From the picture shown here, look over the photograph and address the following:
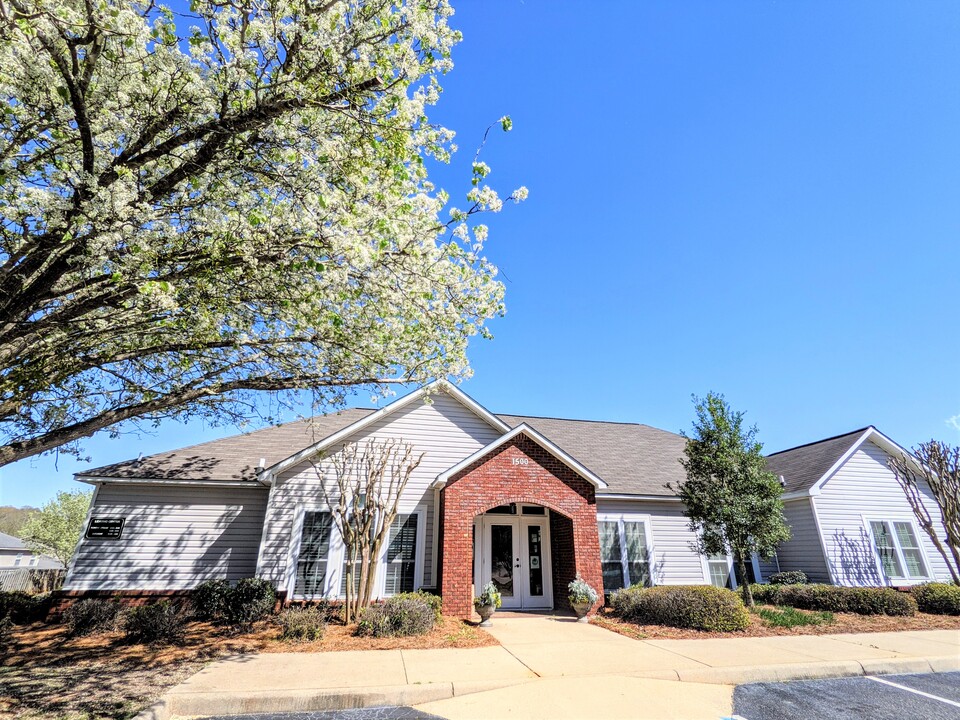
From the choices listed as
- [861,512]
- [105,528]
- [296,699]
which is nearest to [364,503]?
[296,699]

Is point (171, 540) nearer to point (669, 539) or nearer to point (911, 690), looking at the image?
point (669, 539)

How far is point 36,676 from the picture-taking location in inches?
283

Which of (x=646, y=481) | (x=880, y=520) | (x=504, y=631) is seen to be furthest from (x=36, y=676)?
(x=880, y=520)

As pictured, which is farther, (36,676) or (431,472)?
(431,472)

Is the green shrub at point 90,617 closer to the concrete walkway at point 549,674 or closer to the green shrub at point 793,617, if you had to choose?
the concrete walkway at point 549,674

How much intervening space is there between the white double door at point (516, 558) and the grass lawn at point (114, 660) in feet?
9.66

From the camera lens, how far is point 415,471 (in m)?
13.9

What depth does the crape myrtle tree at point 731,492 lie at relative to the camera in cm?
1315

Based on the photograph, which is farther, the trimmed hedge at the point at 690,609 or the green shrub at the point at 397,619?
the trimmed hedge at the point at 690,609

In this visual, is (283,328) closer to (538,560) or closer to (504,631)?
(504,631)

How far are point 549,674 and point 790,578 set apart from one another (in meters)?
12.5

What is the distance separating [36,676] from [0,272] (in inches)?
244

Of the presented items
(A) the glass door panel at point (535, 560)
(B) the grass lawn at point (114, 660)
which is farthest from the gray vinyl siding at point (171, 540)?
(A) the glass door panel at point (535, 560)

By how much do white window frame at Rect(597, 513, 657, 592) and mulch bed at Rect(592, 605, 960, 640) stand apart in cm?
198
